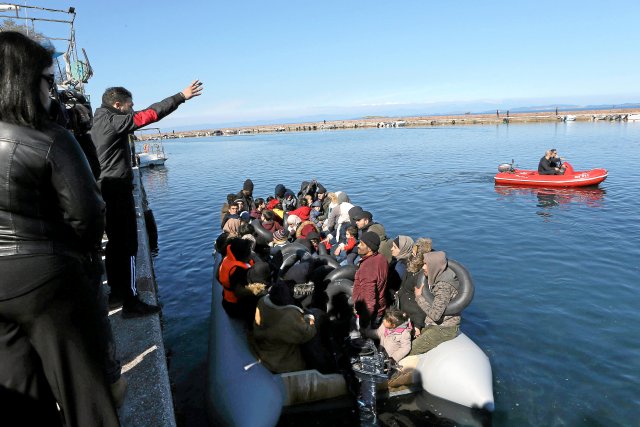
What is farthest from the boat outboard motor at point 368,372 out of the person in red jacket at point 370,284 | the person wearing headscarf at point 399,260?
the person wearing headscarf at point 399,260

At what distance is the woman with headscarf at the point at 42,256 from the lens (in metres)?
1.76

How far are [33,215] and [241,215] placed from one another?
28.1ft

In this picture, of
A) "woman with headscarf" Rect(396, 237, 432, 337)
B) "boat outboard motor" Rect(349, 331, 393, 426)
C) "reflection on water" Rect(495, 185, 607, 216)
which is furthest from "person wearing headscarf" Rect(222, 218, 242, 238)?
"reflection on water" Rect(495, 185, 607, 216)

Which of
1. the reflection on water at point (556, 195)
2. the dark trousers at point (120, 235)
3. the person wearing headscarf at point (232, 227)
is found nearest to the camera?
the dark trousers at point (120, 235)

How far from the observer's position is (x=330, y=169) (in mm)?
33406

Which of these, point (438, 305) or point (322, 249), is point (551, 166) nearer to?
point (322, 249)

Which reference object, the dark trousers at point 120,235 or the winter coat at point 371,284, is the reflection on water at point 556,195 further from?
the dark trousers at point 120,235

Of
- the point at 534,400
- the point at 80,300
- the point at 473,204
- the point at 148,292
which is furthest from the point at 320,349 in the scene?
the point at 473,204

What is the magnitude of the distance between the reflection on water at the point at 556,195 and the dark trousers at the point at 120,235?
16090mm

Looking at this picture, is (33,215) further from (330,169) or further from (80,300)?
(330,169)

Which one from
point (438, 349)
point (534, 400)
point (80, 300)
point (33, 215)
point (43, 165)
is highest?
point (43, 165)

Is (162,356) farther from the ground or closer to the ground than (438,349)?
farther from the ground

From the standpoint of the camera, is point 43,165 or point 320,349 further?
point 320,349

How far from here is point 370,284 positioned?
5766mm
